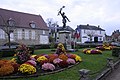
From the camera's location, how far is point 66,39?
2777 centimetres

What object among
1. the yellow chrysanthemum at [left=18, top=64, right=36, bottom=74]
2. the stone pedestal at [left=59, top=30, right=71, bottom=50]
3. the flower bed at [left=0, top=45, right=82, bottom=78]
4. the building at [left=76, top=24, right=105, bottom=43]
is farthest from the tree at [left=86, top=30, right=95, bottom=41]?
the yellow chrysanthemum at [left=18, top=64, right=36, bottom=74]

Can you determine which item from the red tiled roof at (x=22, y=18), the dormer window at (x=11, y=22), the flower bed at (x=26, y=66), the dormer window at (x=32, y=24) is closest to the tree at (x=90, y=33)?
the red tiled roof at (x=22, y=18)

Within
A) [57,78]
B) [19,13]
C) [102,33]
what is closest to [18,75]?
[57,78]

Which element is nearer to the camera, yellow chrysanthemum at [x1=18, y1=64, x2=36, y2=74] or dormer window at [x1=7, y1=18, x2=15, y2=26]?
yellow chrysanthemum at [x1=18, y1=64, x2=36, y2=74]

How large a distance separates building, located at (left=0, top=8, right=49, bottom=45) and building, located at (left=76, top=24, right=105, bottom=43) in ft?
84.3

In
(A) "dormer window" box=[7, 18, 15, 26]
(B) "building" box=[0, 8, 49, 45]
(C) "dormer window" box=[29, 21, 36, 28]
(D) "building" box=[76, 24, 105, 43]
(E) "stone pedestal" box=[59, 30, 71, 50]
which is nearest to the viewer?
(E) "stone pedestal" box=[59, 30, 71, 50]

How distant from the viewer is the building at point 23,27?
5050 centimetres

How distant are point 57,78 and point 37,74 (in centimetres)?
117

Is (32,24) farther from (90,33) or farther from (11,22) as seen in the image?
(90,33)

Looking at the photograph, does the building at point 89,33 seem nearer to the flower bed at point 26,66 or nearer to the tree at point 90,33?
the tree at point 90,33

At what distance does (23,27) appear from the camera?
179 feet

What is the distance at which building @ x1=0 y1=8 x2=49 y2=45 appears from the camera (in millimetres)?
50500

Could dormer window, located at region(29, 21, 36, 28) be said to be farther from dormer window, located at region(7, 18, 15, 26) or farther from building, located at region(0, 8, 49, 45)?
dormer window, located at region(7, 18, 15, 26)

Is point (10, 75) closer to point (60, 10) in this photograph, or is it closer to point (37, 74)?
point (37, 74)
